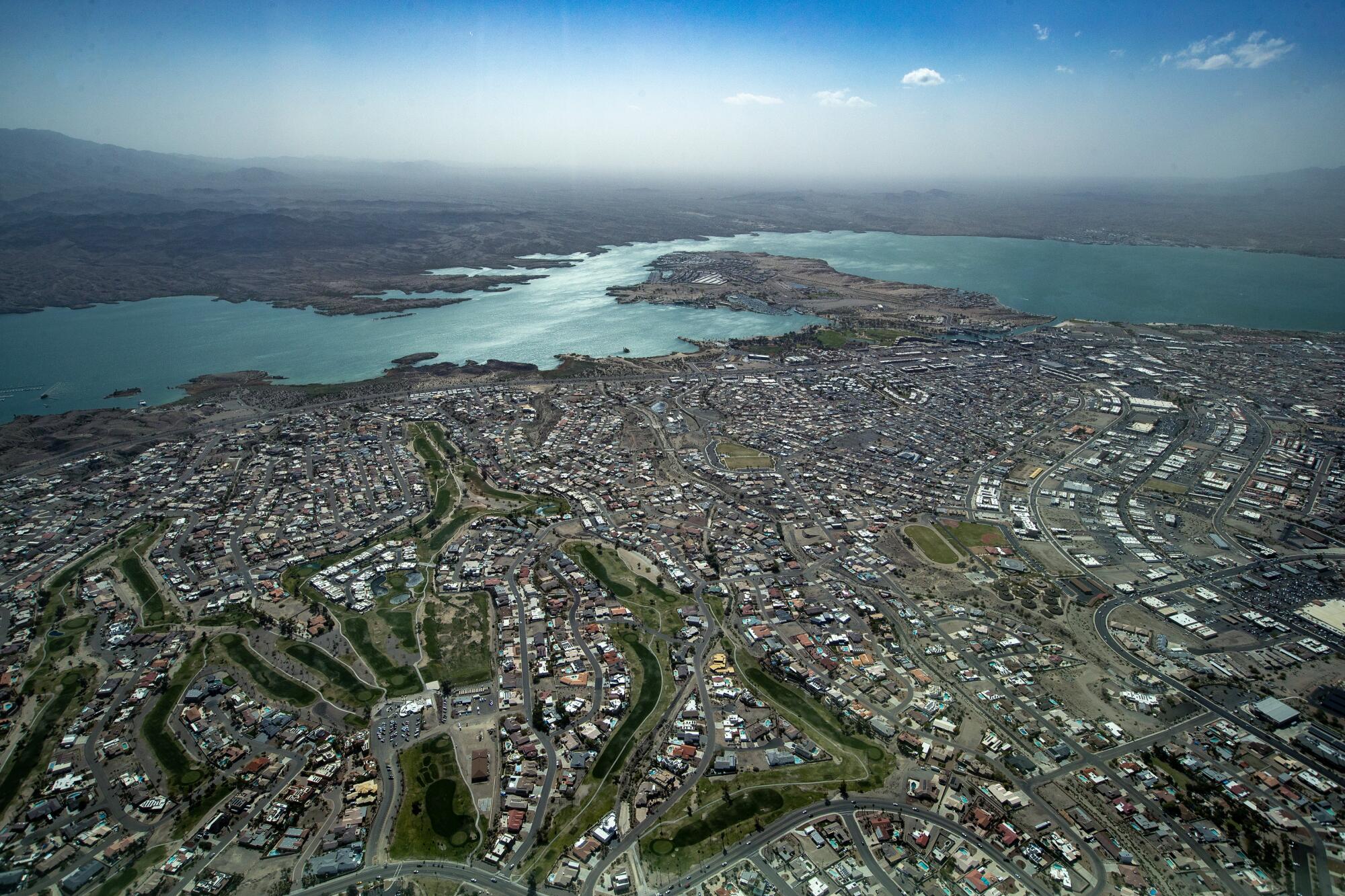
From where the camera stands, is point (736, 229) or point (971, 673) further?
point (736, 229)

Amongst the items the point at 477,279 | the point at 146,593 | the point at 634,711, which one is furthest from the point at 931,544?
the point at 477,279

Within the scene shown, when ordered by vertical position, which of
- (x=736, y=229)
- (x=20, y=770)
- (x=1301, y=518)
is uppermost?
(x=736, y=229)

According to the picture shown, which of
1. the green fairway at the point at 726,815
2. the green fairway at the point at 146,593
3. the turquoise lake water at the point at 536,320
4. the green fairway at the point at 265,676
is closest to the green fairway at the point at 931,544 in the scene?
the green fairway at the point at 726,815

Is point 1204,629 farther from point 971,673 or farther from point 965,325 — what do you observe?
point 965,325

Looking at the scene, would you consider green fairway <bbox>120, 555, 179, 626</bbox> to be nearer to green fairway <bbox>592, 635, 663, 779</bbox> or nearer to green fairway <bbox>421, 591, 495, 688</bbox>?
green fairway <bbox>421, 591, 495, 688</bbox>

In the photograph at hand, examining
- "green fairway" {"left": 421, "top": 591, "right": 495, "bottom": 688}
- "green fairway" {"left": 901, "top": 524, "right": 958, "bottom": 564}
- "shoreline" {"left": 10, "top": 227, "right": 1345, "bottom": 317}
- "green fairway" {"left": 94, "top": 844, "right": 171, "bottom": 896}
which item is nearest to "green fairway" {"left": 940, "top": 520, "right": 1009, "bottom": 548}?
"green fairway" {"left": 901, "top": 524, "right": 958, "bottom": 564}

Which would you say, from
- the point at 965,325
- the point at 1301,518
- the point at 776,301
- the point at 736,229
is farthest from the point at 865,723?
the point at 736,229
